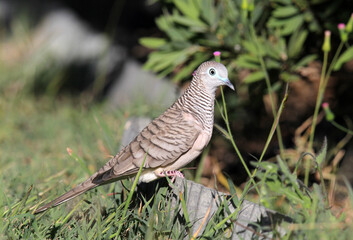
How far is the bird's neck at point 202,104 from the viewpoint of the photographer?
272cm

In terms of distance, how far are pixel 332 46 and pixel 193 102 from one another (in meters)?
1.54

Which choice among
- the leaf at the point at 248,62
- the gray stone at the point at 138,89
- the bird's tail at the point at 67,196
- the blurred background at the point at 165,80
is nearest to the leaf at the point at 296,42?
the blurred background at the point at 165,80

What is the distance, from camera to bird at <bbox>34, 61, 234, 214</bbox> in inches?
104

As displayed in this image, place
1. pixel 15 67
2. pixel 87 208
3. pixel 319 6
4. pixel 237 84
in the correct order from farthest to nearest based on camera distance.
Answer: pixel 15 67 → pixel 237 84 → pixel 319 6 → pixel 87 208

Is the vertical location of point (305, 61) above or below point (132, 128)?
above

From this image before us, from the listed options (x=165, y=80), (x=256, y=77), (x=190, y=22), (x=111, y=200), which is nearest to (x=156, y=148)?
(x=111, y=200)

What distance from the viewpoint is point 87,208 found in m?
2.88

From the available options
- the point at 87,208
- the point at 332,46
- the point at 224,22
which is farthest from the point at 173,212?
the point at 332,46

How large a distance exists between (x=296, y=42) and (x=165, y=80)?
212cm

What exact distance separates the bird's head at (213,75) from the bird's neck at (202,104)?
4 centimetres

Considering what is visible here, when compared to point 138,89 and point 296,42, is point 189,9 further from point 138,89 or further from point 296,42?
point 138,89

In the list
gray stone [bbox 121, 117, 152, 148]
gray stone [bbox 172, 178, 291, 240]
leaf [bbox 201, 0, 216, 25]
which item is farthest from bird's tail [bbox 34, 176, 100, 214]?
leaf [bbox 201, 0, 216, 25]

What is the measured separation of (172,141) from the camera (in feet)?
8.77

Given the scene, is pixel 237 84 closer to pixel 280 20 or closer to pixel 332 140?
pixel 280 20
